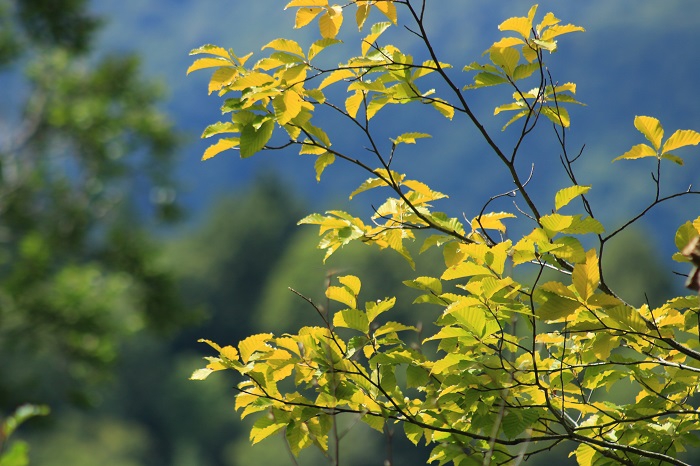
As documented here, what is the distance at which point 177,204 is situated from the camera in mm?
14703

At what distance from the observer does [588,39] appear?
4621 inches

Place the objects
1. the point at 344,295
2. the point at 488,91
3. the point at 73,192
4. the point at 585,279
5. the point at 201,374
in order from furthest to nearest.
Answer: the point at 488,91
the point at 73,192
the point at 344,295
the point at 201,374
the point at 585,279

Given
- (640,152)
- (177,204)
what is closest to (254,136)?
(640,152)

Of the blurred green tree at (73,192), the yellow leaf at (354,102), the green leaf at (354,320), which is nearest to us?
the green leaf at (354,320)

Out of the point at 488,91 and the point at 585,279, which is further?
the point at 488,91

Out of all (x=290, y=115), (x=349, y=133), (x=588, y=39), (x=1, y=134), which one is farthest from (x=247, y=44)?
(x=290, y=115)

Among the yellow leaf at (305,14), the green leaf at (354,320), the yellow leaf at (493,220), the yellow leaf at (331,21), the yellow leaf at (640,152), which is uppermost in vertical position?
the yellow leaf at (305,14)

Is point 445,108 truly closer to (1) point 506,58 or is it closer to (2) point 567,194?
(1) point 506,58

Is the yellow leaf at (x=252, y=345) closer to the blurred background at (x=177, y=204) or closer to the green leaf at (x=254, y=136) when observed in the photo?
the green leaf at (x=254, y=136)

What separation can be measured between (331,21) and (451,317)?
Answer: 2.47 feet

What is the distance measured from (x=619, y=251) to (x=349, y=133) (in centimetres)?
9113

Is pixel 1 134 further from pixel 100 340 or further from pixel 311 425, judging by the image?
pixel 311 425

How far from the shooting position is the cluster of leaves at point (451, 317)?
179 centimetres

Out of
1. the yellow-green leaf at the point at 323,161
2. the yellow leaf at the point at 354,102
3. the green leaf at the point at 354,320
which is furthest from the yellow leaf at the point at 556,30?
the green leaf at the point at 354,320
